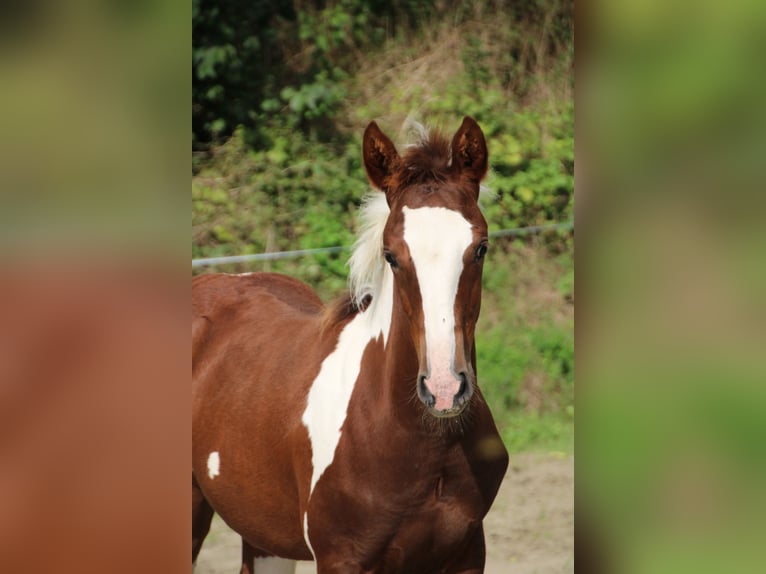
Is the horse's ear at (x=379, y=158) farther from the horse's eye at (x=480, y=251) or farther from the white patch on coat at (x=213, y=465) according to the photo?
the white patch on coat at (x=213, y=465)

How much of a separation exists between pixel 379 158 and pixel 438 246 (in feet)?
1.27

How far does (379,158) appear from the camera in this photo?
228cm

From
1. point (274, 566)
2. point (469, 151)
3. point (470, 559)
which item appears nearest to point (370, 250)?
point (469, 151)

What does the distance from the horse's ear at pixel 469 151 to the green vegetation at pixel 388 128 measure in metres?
3.34

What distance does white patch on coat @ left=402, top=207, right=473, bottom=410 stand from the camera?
6.20ft

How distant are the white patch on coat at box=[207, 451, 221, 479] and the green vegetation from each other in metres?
2.83

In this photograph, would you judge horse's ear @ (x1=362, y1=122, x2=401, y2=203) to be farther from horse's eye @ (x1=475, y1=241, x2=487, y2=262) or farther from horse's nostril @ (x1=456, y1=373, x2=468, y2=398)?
horse's nostril @ (x1=456, y1=373, x2=468, y2=398)

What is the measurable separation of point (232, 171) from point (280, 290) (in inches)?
142

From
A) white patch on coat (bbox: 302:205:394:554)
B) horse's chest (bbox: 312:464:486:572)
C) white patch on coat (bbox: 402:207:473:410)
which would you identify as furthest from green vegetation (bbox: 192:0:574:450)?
white patch on coat (bbox: 402:207:473:410)

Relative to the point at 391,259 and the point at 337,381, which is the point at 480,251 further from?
the point at 337,381
